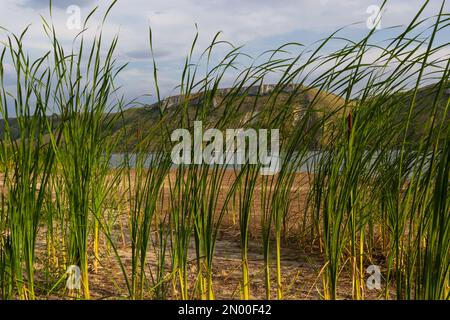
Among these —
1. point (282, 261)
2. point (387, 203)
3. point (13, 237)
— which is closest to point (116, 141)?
point (13, 237)

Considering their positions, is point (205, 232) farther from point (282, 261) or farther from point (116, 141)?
point (282, 261)

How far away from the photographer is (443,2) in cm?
151

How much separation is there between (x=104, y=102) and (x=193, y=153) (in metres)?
0.50

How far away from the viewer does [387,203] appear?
2633mm

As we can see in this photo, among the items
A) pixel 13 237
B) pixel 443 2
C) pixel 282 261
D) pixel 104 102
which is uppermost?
pixel 443 2
